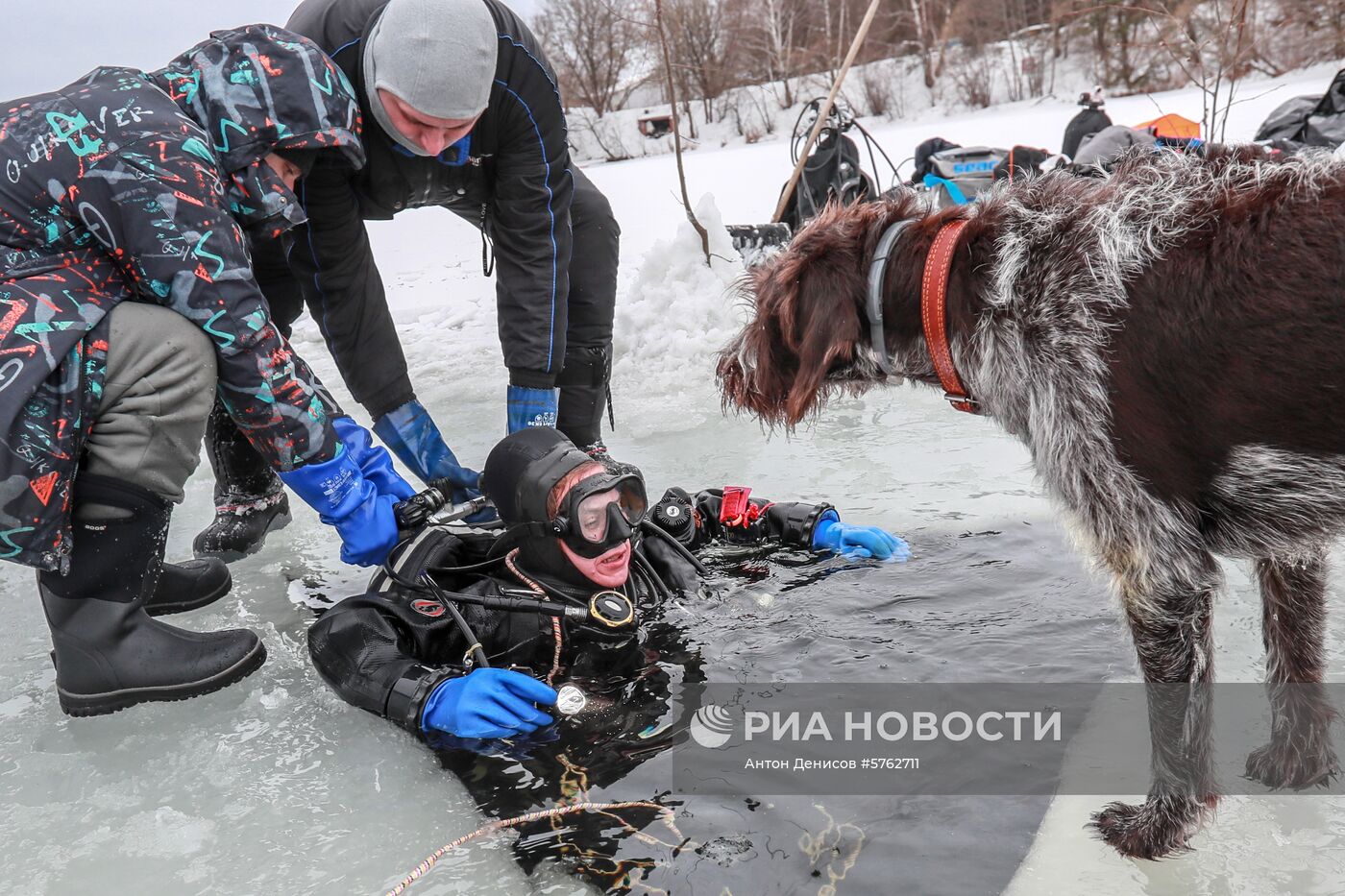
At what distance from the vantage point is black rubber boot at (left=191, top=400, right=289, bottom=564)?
145 inches

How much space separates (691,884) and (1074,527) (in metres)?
1.17

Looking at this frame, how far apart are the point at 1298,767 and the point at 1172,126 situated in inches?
352

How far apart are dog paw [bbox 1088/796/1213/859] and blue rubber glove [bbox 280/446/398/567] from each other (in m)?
2.02

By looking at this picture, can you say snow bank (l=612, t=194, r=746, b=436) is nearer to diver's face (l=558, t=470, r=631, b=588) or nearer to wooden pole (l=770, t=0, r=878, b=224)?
wooden pole (l=770, t=0, r=878, b=224)

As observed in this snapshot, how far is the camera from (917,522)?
375 cm

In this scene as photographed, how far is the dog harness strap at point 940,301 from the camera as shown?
2.37 metres

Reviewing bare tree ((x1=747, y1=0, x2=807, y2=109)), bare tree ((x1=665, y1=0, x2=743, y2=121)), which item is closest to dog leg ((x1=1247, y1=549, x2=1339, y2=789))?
bare tree ((x1=665, y1=0, x2=743, y2=121))

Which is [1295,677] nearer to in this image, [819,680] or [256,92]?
[819,680]

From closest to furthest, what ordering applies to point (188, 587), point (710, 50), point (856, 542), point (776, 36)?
point (188, 587) → point (856, 542) → point (710, 50) → point (776, 36)

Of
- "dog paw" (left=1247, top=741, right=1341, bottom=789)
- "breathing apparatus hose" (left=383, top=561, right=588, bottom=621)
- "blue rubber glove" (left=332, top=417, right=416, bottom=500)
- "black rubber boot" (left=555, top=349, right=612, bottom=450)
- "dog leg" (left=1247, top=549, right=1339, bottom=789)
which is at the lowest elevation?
"dog paw" (left=1247, top=741, right=1341, bottom=789)

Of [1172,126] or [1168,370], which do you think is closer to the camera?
[1168,370]

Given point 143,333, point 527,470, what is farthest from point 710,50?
point 143,333

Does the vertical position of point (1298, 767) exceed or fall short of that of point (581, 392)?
it falls short

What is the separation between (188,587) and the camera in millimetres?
3176
